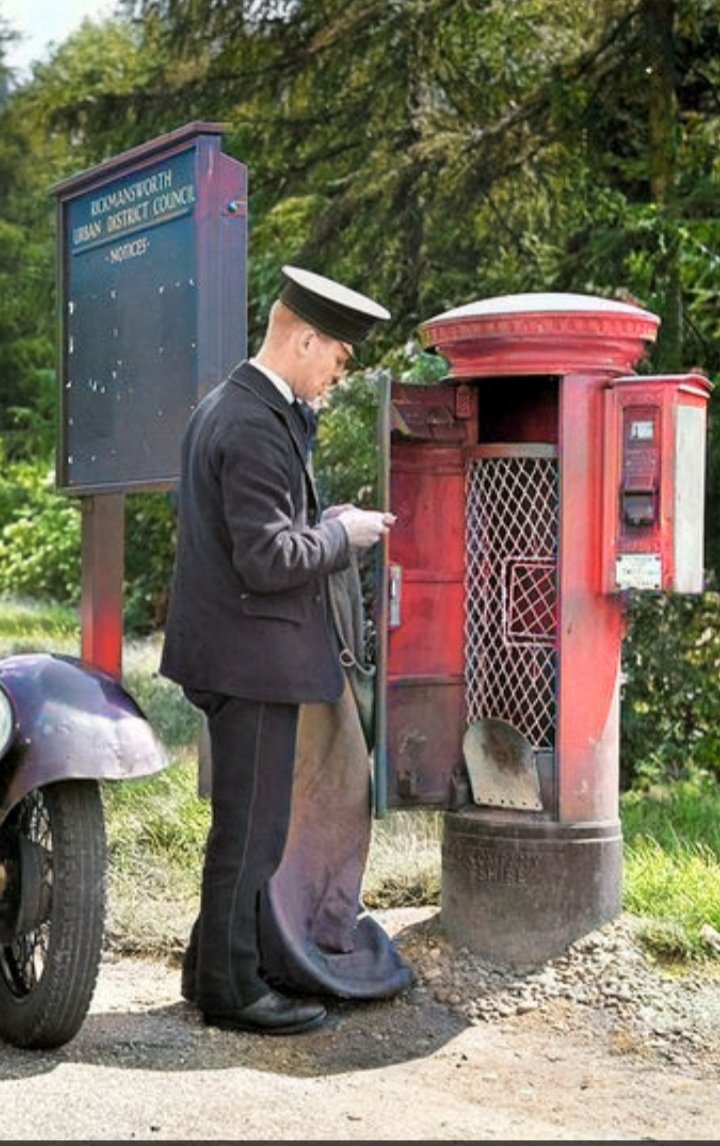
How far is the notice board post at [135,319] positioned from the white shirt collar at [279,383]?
0.75 metres

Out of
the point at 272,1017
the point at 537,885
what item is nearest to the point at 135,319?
the point at 537,885

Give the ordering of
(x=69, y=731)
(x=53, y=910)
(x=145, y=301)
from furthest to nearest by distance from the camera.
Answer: (x=145, y=301) → (x=69, y=731) → (x=53, y=910)

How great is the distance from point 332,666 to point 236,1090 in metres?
1.18

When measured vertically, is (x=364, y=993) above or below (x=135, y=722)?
below

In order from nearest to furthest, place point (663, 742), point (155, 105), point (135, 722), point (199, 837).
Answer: point (135, 722) < point (199, 837) < point (663, 742) < point (155, 105)

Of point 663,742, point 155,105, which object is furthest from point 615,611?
point 155,105

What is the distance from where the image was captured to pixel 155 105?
12.7 meters

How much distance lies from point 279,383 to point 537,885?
1.61m

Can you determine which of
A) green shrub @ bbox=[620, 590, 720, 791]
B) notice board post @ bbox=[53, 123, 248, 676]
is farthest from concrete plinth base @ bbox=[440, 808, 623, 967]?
green shrub @ bbox=[620, 590, 720, 791]

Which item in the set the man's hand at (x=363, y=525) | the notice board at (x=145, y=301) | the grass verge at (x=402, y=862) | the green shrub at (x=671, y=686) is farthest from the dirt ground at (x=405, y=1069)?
the green shrub at (x=671, y=686)

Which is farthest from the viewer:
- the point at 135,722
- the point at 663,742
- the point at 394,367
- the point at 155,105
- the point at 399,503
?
the point at 155,105

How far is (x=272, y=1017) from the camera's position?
16.9ft

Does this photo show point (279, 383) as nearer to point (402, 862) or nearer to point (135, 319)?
point (135, 319)

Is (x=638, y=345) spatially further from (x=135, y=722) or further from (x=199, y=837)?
(x=199, y=837)
